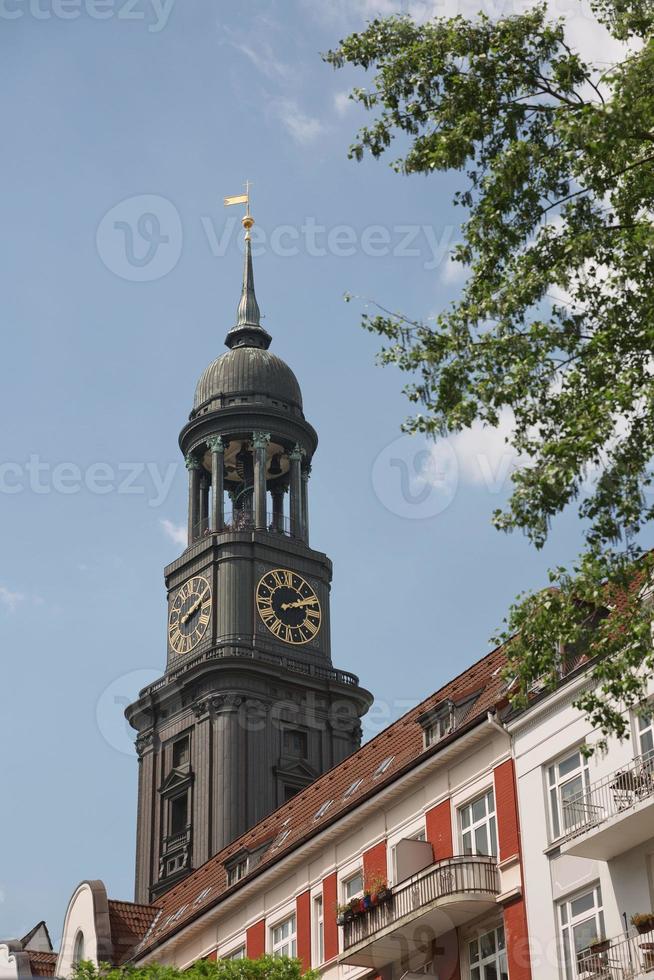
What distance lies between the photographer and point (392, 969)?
143 feet

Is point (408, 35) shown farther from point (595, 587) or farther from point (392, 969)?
point (392, 969)

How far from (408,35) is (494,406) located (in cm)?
696

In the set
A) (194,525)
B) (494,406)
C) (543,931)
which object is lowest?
(543,931)

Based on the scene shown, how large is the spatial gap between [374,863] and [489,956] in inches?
238

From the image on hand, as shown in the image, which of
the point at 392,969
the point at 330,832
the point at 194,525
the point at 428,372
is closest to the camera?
the point at 428,372

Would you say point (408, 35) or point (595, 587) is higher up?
point (408, 35)

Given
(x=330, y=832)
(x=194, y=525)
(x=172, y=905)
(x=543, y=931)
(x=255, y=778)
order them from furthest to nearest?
1. (x=194, y=525)
2. (x=255, y=778)
3. (x=172, y=905)
4. (x=330, y=832)
5. (x=543, y=931)

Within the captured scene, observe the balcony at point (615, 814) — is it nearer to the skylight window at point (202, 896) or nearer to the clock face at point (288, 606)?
the skylight window at point (202, 896)

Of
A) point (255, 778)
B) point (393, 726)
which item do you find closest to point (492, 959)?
point (393, 726)

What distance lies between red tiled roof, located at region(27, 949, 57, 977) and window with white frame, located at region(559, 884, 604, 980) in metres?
32.2

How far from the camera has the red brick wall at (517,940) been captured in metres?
38.5

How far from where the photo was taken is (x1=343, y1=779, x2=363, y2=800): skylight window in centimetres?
5169

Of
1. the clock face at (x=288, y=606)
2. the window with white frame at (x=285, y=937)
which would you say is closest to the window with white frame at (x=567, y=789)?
the window with white frame at (x=285, y=937)

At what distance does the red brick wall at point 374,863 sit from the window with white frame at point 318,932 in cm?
250
